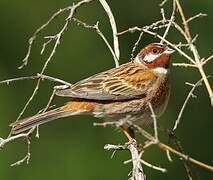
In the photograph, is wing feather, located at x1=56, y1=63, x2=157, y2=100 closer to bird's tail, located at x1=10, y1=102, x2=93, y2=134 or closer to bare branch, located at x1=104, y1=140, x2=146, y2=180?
bird's tail, located at x1=10, y1=102, x2=93, y2=134

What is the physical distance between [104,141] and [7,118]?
1.24 meters

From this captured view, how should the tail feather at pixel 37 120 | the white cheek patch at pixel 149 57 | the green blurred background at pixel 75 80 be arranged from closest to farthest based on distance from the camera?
the tail feather at pixel 37 120 → the white cheek patch at pixel 149 57 → the green blurred background at pixel 75 80

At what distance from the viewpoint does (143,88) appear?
5727 millimetres

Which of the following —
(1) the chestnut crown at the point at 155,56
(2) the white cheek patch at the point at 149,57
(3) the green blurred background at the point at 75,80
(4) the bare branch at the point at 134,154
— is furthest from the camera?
(3) the green blurred background at the point at 75,80

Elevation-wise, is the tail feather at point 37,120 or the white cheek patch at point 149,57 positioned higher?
the white cheek patch at point 149,57

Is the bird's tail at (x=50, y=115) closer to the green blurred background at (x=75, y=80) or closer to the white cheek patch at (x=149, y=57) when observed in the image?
the white cheek patch at (x=149, y=57)

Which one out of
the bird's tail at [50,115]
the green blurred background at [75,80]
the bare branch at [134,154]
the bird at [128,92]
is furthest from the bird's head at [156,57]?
the green blurred background at [75,80]

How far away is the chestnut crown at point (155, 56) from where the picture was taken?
223 inches

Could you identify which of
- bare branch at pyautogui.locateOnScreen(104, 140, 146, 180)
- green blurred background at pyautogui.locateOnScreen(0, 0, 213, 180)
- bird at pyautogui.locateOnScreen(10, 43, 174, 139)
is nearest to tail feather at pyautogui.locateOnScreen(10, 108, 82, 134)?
bird at pyautogui.locateOnScreen(10, 43, 174, 139)

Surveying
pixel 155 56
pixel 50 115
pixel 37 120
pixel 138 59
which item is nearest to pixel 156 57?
pixel 155 56

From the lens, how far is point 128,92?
18.9 feet

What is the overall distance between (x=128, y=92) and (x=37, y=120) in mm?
664

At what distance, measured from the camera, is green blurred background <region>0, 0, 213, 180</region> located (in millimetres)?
10070

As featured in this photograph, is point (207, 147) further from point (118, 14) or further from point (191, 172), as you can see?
point (191, 172)
